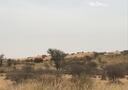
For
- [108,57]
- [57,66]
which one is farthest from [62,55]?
[108,57]

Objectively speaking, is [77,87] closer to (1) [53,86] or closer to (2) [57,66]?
(1) [53,86]

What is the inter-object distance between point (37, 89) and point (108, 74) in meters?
32.4

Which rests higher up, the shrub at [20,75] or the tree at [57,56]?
the tree at [57,56]

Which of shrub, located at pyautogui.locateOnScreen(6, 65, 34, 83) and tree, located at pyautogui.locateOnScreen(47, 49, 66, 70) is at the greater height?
tree, located at pyautogui.locateOnScreen(47, 49, 66, 70)

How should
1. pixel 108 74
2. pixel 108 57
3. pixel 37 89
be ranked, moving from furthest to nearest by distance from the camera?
pixel 108 57, pixel 108 74, pixel 37 89

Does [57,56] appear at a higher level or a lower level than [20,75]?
higher

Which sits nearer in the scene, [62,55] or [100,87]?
[100,87]

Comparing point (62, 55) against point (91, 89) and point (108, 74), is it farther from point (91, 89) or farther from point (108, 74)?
point (91, 89)

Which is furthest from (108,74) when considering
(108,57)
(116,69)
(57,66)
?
(108,57)

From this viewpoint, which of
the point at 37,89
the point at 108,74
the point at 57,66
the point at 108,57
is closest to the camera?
the point at 37,89

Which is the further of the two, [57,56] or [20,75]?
[57,56]

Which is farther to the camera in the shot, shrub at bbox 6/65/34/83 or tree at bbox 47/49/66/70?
tree at bbox 47/49/66/70

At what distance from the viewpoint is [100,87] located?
53.5 ft

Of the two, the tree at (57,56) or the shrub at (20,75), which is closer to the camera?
the shrub at (20,75)
